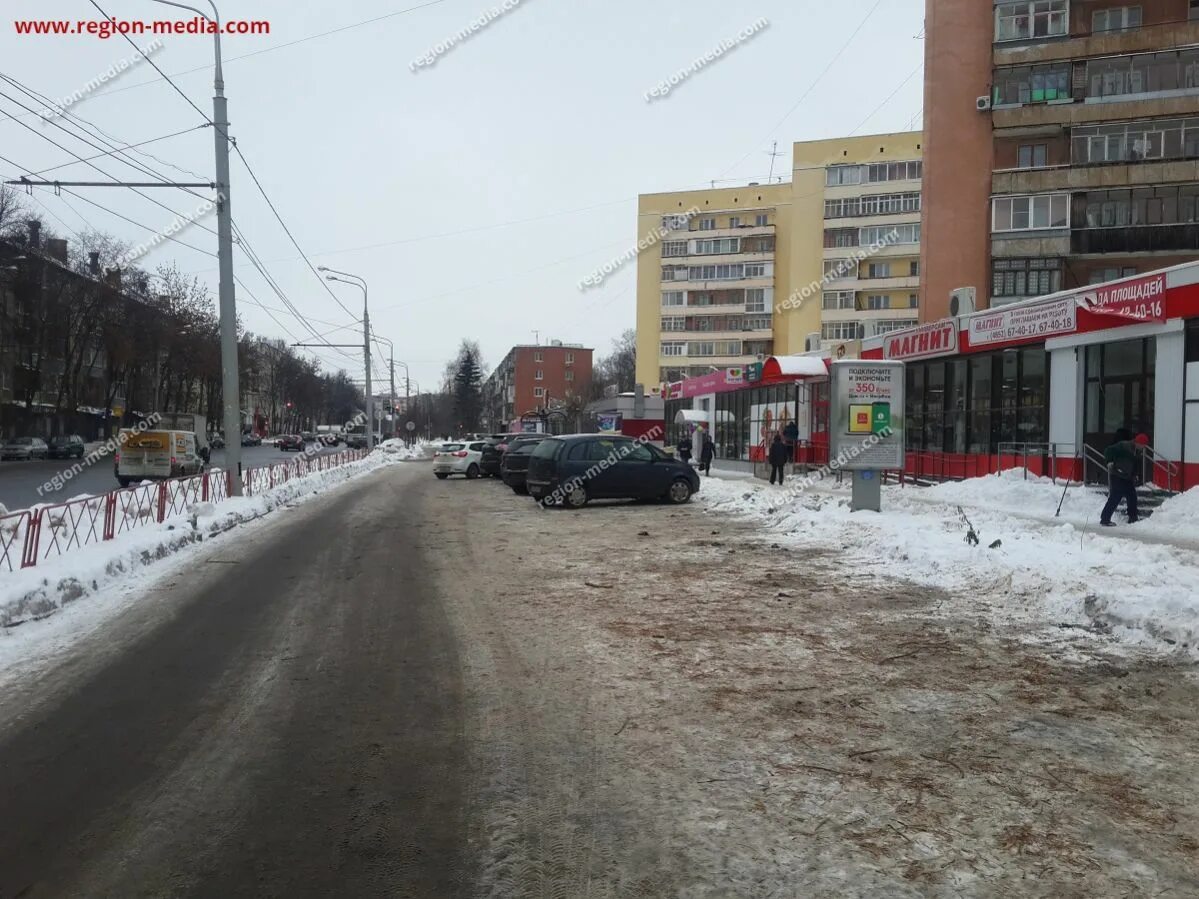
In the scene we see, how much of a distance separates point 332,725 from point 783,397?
2881 centimetres

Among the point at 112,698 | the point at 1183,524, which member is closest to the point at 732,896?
the point at 112,698

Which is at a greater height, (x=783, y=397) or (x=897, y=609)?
(x=783, y=397)

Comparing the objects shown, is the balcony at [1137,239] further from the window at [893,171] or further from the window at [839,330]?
the window at [839,330]

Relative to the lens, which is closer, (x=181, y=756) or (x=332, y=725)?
(x=181, y=756)

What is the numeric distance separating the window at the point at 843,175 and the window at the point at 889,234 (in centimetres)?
344

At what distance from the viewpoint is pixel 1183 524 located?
45.2 ft

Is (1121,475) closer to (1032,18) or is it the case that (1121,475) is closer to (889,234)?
(1032,18)

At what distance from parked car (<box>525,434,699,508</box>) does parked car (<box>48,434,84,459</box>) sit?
3961 cm

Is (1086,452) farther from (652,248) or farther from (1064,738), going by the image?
(652,248)

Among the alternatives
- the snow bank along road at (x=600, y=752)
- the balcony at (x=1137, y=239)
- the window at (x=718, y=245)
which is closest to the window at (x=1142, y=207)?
the balcony at (x=1137, y=239)

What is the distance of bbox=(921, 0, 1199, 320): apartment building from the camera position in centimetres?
3095

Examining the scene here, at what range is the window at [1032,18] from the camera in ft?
107

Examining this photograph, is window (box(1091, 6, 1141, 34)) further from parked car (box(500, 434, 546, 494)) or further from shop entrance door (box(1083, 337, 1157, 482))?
parked car (box(500, 434, 546, 494))

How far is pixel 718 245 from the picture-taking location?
2805 inches
